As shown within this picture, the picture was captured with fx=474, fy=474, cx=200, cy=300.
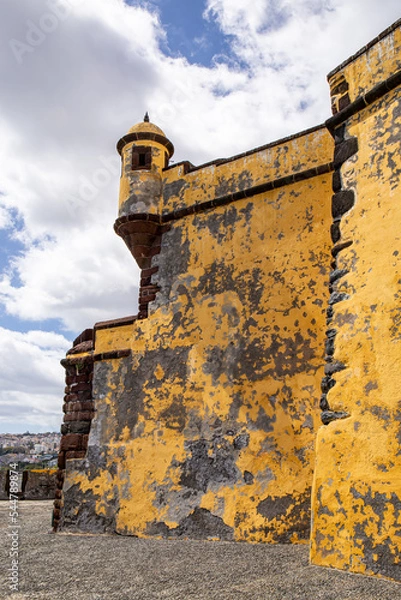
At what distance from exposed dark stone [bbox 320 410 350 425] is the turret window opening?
5.45m

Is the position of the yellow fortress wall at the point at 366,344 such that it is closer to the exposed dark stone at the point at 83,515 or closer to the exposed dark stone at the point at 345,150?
the exposed dark stone at the point at 345,150

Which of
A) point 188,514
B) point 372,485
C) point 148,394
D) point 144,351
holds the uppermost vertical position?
point 144,351

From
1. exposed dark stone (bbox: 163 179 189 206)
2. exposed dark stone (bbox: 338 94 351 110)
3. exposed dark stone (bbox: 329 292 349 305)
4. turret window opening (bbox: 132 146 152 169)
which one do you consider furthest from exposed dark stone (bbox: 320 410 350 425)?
turret window opening (bbox: 132 146 152 169)

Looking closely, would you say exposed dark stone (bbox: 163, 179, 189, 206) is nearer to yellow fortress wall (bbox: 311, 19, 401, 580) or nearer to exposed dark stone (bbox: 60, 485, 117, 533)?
yellow fortress wall (bbox: 311, 19, 401, 580)

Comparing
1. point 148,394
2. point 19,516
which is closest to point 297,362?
point 148,394

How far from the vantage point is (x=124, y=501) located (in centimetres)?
638

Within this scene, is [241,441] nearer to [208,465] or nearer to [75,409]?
[208,465]

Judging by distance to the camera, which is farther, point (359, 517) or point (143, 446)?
point (143, 446)

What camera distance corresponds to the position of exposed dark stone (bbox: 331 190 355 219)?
455 centimetres

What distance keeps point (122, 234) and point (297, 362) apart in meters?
3.67

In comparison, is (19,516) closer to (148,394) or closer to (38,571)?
(148,394)

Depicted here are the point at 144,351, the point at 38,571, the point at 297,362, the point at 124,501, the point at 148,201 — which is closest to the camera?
the point at 38,571

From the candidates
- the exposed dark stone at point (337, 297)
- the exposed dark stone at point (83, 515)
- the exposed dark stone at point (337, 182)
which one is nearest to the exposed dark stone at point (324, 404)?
the exposed dark stone at point (337, 297)

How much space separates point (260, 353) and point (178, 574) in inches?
116
